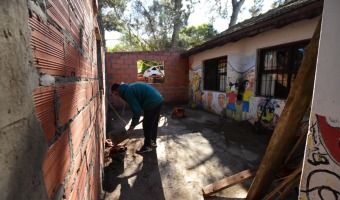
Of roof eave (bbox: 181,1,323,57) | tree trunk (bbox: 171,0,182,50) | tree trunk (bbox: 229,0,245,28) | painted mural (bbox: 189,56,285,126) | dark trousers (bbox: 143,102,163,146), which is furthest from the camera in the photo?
tree trunk (bbox: 171,0,182,50)

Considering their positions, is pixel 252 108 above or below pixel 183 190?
above

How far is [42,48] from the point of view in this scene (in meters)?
0.60

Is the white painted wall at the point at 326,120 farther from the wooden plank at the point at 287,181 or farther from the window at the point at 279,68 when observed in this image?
the window at the point at 279,68

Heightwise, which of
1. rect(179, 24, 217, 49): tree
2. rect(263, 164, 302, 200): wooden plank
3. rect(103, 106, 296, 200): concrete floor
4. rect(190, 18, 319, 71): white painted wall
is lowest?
rect(103, 106, 296, 200): concrete floor

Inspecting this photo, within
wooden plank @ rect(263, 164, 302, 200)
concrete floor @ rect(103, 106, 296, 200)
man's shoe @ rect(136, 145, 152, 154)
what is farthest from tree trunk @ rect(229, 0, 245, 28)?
wooden plank @ rect(263, 164, 302, 200)

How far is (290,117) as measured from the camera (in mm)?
2098

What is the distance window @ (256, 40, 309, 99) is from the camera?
4.91 metres

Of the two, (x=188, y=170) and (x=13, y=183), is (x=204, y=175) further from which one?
(x=13, y=183)

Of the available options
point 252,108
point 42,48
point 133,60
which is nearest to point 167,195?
point 42,48

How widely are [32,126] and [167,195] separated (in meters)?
2.70

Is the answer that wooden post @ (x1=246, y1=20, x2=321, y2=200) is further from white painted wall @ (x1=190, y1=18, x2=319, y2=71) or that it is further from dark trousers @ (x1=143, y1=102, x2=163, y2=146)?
white painted wall @ (x1=190, y1=18, x2=319, y2=71)

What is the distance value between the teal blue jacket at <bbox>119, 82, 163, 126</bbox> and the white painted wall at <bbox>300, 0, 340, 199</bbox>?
2.82 meters

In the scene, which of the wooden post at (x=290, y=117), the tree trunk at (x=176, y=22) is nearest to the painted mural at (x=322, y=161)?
the wooden post at (x=290, y=117)

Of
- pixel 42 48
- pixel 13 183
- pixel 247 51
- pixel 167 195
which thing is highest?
pixel 247 51
